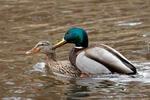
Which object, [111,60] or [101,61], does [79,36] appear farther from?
[111,60]

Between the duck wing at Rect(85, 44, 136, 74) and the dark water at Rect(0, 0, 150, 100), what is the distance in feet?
0.54

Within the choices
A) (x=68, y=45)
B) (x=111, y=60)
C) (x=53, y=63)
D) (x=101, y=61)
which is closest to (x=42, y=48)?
(x=53, y=63)

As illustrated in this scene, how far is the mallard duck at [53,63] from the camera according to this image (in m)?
8.98

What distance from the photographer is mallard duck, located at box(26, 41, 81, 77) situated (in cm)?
898

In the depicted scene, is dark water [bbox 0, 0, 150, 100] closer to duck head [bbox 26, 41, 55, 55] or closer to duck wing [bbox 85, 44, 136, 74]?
duck wing [bbox 85, 44, 136, 74]

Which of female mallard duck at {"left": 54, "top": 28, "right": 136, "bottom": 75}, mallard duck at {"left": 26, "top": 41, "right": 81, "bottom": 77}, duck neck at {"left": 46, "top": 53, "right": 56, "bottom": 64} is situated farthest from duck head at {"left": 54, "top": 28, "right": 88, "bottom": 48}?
duck neck at {"left": 46, "top": 53, "right": 56, "bottom": 64}

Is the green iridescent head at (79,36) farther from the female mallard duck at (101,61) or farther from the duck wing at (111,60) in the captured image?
the duck wing at (111,60)

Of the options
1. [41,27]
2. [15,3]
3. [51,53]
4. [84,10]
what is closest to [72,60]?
[51,53]

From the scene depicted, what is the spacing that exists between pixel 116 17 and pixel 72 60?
5.17 m

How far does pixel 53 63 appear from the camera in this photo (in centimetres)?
954

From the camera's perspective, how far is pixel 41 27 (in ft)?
43.5

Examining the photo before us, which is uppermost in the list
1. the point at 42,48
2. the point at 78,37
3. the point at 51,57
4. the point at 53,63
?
the point at 78,37

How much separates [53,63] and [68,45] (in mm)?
2025

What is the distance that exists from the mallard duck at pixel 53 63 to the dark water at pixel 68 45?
20 centimetres
